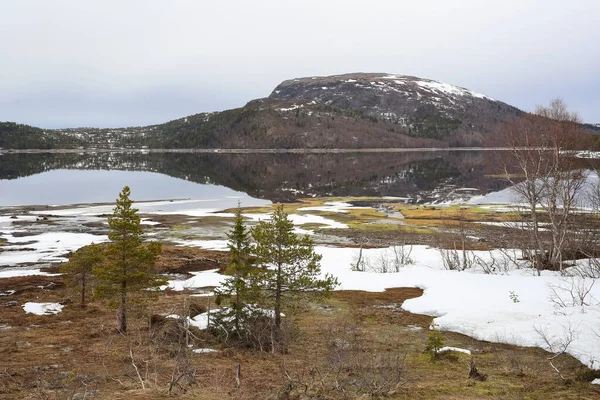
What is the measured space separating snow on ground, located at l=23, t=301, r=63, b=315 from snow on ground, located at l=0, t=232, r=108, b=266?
605 inches

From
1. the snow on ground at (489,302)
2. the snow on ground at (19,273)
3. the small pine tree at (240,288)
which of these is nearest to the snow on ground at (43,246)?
the snow on ground at (19,273)

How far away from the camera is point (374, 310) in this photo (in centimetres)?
2458

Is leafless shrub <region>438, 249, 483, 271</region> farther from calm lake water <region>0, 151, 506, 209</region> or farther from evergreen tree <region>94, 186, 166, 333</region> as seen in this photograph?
calm lake water <region>0, 151, 506, 209</region>

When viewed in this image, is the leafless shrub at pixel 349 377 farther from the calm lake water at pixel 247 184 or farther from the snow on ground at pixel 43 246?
the calm lake water at pixel 247 184

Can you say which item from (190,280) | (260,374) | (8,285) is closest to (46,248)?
(8,285)

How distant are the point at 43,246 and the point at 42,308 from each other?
23.7m

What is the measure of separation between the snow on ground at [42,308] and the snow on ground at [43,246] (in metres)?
15.4

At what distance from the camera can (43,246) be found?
4516 centimetres

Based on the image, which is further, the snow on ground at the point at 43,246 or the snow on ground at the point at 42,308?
the snow on ground at the point at 43,246

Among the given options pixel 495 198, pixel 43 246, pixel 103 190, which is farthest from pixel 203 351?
pixel 103 190

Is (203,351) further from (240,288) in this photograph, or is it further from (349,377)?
(349,377)

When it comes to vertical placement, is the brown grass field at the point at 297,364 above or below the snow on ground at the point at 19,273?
above

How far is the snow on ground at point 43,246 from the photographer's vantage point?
39.7 metres

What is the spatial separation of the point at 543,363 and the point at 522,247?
77.2ft
